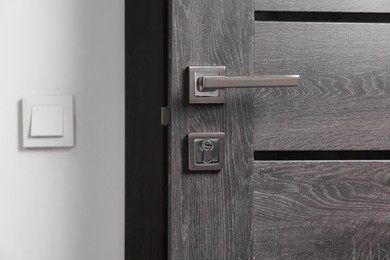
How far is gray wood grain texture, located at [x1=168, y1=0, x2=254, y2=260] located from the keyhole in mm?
Answer: 20

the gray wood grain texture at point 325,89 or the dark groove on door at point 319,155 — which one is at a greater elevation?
the gray wood grain texture at point 325,89

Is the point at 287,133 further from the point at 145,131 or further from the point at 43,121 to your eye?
the point at 43,121

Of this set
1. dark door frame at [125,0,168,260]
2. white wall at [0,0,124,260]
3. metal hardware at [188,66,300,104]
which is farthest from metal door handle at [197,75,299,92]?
white wall at [0,0,124,260]

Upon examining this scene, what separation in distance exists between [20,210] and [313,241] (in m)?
0.52

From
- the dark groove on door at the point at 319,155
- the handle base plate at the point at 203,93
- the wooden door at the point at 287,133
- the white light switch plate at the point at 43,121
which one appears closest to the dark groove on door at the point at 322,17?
the wooden door at the point at 287,133

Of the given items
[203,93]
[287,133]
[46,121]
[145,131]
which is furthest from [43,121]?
[287,133]

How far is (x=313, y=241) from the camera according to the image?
40.8 inches

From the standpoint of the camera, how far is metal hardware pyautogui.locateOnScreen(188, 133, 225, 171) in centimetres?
100

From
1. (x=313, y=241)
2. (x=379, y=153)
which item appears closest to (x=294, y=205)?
(x=313, y=241)

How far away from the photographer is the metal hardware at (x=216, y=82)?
0.96 m

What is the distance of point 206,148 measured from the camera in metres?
1.00

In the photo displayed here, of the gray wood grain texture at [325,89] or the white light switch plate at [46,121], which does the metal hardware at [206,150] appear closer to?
the gray wood grain texture at [325,89]

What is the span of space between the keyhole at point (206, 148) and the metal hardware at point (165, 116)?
0.06 metres

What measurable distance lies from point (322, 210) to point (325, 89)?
0.20 meters
